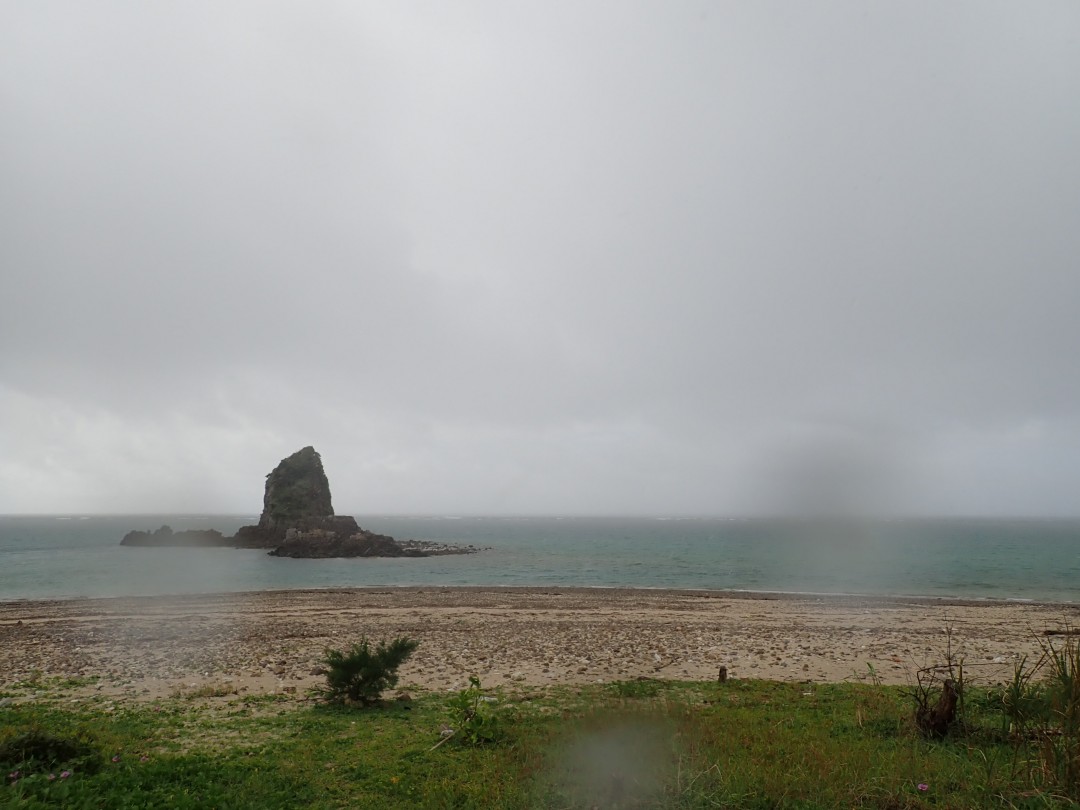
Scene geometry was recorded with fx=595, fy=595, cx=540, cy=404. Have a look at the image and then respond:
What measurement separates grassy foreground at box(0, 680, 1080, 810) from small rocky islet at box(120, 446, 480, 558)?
80389 mm

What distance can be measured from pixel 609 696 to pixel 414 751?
199 inches

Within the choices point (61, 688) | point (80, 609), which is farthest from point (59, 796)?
point (80, 609)

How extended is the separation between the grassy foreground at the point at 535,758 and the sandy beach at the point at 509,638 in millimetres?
3261

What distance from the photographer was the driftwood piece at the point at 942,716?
9.08 meters

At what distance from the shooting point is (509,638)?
21.5 metres

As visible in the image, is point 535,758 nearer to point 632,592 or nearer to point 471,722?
point 471,722

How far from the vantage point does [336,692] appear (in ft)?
41.2

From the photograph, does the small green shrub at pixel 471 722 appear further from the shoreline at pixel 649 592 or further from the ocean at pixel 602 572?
the shoreline at pixel 649 592

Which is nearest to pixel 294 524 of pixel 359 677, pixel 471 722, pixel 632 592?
pixel 632 592

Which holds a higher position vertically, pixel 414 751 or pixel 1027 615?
pixel 414 751

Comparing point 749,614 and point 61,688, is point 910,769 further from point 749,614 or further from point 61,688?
point 749,614

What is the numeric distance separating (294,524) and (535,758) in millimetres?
102481

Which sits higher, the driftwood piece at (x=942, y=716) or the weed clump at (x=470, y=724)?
the driftwood piece at (x=942, y=716)

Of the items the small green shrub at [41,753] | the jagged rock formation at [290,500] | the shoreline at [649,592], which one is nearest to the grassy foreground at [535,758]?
the small green shrub at [41,753]
